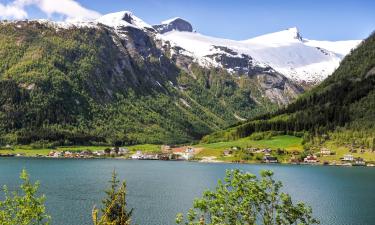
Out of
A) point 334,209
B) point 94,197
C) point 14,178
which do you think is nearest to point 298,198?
point 334,209

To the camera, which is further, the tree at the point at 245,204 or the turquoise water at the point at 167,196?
the turquoise water at the point at 167,196

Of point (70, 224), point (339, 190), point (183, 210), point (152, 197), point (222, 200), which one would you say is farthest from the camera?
point (339, 190)

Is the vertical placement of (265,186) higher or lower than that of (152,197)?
higher

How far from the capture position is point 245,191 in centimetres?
4603

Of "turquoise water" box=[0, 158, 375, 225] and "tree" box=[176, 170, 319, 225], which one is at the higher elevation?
"tree" box=[176, 170, 319, 225]

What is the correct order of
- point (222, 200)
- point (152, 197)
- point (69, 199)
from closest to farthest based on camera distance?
point (222, 200) → point (69, 199) → point (152, 197)

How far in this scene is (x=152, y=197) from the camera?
475 ft

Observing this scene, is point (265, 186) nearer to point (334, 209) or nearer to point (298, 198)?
point (334, 209)

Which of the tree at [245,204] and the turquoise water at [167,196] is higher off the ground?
the tree at [245,204]

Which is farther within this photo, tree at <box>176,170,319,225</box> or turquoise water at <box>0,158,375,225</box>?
turquoise water at <box>0,158,375,225</box>

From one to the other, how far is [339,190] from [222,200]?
447 feet

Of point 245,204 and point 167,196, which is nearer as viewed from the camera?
point 245,204

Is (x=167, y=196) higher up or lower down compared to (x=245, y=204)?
lower down

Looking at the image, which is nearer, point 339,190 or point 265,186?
point 265,186
